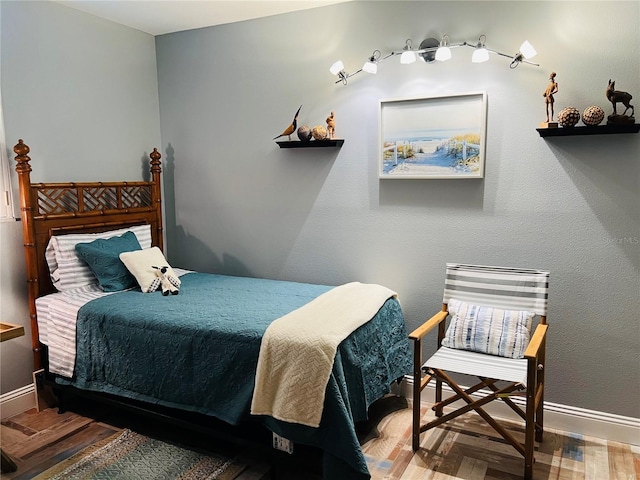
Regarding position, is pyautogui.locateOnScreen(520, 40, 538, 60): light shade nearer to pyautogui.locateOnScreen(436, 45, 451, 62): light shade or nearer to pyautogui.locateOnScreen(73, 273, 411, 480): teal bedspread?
pyautogui.locateOnScreen(436, 45, 451, 62): light shade

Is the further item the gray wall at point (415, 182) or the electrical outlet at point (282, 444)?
the gray wall at point (415, 182)

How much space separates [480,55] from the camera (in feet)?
9.16

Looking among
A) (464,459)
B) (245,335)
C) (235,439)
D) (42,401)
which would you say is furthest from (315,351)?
(42,401)

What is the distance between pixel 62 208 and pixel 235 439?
194 centimetres

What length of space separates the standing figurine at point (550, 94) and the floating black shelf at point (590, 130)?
2.2 inches

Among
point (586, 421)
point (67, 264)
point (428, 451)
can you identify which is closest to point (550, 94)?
point (586, 421)

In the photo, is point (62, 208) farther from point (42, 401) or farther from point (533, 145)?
point (533, 145)

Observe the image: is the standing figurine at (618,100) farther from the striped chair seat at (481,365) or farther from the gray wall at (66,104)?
the gray wall at (66,104)

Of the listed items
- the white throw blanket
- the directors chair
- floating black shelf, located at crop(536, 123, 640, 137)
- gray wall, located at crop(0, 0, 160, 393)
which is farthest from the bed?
floating black shelf, located at crop(536, 123, 640, 137)

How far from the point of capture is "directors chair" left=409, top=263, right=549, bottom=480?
2.51 m

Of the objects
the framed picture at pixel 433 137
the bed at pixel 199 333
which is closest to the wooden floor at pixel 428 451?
the bed at pixel 199 333

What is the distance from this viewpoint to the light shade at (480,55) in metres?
2.79

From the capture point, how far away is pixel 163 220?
4191 millimetres

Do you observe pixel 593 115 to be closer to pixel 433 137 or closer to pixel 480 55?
pixel 480 55
